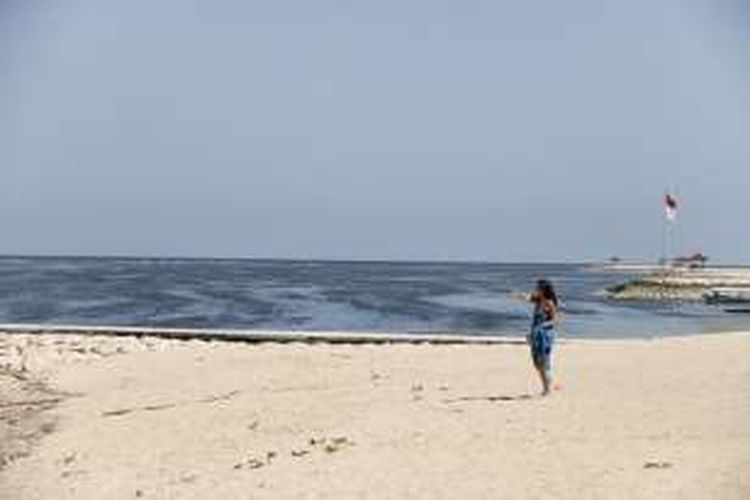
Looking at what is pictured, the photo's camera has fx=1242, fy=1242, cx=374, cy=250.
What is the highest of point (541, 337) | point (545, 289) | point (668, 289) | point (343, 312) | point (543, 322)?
point (545, 289)

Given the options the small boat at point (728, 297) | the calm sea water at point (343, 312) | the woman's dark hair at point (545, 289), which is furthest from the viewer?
the small boat at point (728, 297)

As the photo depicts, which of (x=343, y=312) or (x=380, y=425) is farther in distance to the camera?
(x=343, y=312)

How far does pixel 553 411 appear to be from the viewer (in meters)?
16.5

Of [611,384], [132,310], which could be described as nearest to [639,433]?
[611,384]

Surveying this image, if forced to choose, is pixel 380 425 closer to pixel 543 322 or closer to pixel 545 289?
pixel 543 322

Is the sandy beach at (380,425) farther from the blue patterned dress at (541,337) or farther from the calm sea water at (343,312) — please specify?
the calm sea water at (343,312)

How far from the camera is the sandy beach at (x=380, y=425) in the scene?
510 inches

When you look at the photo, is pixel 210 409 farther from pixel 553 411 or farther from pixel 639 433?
pixel 639 433

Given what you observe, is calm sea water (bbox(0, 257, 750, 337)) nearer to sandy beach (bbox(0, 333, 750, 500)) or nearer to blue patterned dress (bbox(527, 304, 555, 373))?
sandy beach (bbox(0, 333, 750, 500))

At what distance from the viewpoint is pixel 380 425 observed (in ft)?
52.2

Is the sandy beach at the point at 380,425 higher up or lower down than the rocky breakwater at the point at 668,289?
lower down

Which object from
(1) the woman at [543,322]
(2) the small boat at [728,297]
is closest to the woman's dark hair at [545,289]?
(1) the woman at [543,322]

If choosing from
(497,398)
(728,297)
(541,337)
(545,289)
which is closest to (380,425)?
(497,398)

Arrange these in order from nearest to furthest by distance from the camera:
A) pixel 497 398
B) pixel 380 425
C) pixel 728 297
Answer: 1. pixel 380 425
2. pixel 497 398
3. pixel 728 297
